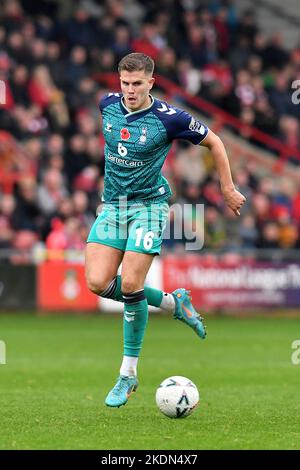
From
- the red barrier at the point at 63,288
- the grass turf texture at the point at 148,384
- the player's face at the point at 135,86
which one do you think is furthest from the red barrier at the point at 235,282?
the player's face at the point at 135,86

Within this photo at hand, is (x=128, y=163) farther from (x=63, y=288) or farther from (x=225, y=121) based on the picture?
(x=225, y=121)

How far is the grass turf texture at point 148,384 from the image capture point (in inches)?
291

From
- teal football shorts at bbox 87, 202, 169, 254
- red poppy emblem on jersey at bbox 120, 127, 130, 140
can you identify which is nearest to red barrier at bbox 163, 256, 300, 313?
teal football shorts at bbox 87, 202, 169, 254

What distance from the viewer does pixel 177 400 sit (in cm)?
838

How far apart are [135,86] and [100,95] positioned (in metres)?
14.0

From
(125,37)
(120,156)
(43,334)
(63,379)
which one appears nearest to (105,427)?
(120,156)

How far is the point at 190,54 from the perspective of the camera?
24656mm

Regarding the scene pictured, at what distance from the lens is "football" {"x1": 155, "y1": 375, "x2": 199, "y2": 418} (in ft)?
27.5

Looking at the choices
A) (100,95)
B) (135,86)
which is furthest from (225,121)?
(135,86)

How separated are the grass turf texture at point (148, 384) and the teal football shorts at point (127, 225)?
1.29 m

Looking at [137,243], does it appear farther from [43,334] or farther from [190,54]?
[190,54]

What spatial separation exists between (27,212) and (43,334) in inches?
147

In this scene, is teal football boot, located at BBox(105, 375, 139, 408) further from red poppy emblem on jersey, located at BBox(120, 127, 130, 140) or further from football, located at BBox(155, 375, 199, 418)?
red poppy emblem on jersey, located at BBox(120, 127, 130, 140)

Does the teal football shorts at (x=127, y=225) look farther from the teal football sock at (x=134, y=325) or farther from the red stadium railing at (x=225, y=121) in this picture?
the red stadium railing at (x=225, y=121)
